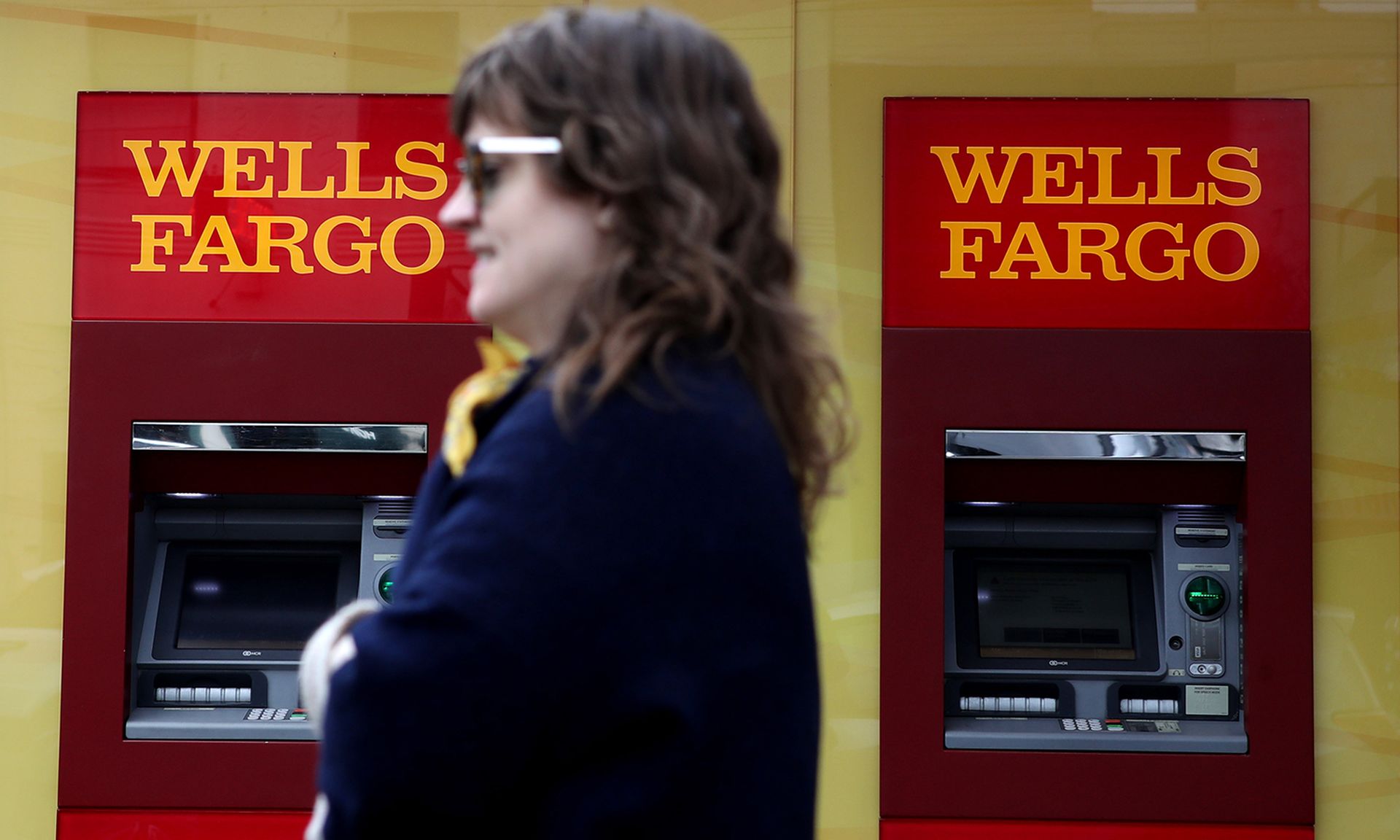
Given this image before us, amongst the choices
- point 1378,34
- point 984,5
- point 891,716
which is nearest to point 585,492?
point 891,716

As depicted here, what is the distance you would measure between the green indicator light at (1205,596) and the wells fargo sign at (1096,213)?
598mm

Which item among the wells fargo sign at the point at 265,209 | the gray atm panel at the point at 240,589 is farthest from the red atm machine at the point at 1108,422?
the gray atm panel at the point at 240,589

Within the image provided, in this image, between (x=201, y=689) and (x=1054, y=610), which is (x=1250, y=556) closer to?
(x=1054, y=610)

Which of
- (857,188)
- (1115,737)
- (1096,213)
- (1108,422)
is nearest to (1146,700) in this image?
(1115,737)

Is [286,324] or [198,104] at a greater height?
[198,104]

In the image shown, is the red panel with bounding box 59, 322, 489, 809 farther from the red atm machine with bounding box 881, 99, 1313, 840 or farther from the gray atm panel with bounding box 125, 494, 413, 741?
the red atm machine with bounding box 881, 99, 1313, 840

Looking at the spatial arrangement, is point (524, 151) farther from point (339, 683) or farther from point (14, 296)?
point (14, 296)

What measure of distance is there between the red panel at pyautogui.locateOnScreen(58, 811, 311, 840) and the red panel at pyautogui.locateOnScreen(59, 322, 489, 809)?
0.03m

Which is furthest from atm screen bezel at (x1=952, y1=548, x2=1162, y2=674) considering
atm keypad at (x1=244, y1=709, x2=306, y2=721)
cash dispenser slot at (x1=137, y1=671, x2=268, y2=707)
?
cash dispenser slot at (x1=137, y1=671, x2=268, y2=707)

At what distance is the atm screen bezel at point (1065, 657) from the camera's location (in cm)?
323

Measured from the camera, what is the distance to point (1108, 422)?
315 centimetres

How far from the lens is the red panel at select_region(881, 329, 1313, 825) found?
3.15m

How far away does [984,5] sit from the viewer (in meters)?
3.23

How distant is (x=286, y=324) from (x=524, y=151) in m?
2.24
